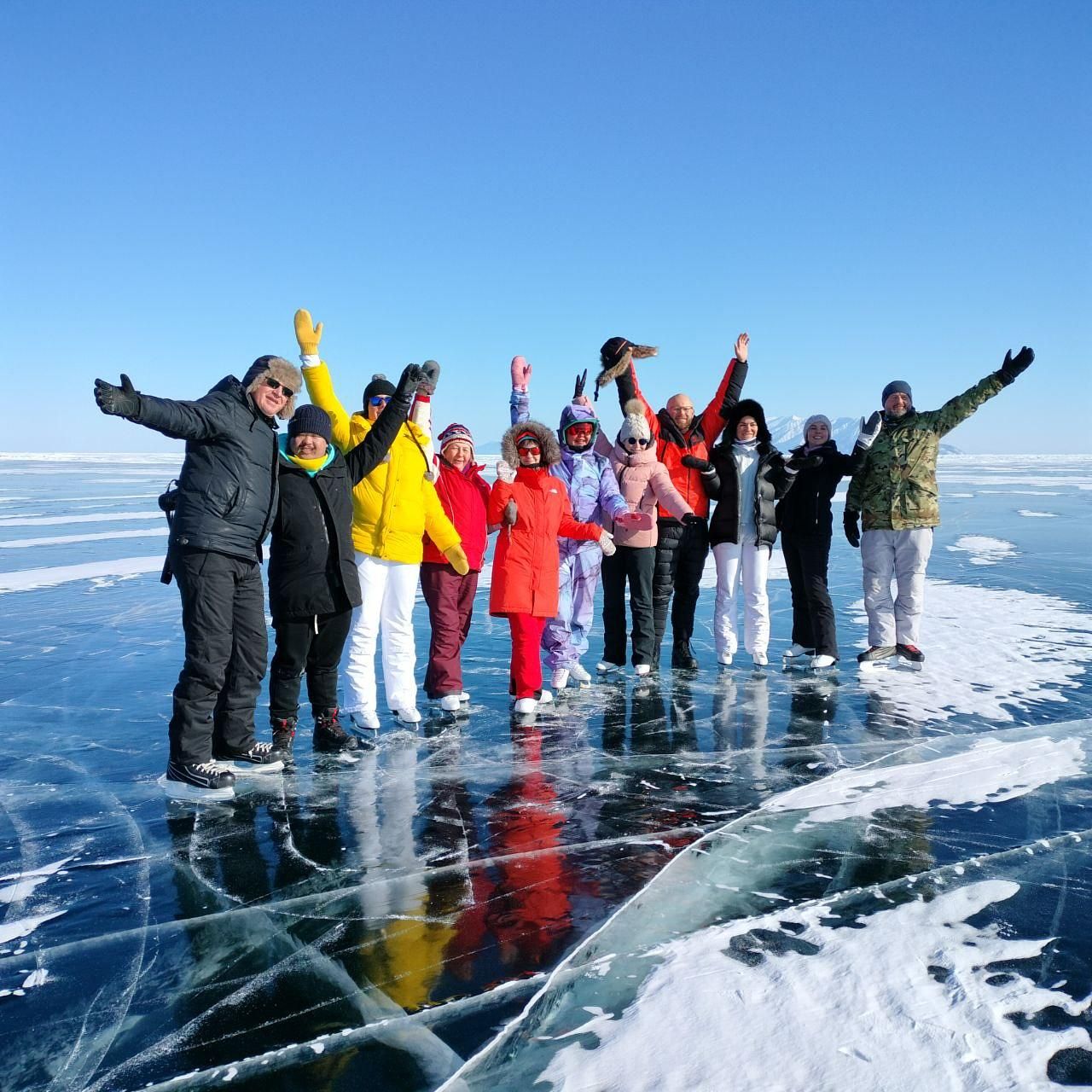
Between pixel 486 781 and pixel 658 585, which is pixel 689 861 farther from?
pixel 658 585

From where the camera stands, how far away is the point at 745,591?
620cm

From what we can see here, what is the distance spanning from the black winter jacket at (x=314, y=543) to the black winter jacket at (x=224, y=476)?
0.37m

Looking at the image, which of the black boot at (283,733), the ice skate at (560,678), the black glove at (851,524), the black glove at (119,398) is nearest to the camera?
the black glove at (119,398)

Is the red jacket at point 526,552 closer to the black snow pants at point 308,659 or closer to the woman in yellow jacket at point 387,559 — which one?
the woman in yellow jacket at point 387,559

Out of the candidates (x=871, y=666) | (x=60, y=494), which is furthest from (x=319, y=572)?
(x=60, y=494)

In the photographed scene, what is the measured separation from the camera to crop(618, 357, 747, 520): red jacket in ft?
20.4

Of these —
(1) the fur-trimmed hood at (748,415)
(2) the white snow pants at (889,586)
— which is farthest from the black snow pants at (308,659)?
(2) the white snow pants at (889,586)

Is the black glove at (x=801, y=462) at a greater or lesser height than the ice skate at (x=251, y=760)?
greater

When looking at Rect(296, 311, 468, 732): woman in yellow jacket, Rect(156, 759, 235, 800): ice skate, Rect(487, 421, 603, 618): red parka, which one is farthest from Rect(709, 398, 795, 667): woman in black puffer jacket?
Rect(156, 759, 235, 800): ice skate

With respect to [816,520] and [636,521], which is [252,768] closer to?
[636,521]

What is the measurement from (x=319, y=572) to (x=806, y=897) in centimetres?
279

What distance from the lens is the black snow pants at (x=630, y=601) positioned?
5887 millimetres

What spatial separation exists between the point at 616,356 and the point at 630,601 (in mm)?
2059

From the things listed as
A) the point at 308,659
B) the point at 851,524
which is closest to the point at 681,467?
the point at 851,524
